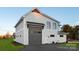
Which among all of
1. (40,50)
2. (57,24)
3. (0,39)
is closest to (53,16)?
(57,24)

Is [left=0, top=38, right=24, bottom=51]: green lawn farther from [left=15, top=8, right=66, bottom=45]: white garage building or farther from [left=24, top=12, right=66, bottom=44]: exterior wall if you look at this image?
[left=24, top=12, right=66, bottom=44]: exterior wall

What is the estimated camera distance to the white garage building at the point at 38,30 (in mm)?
7176

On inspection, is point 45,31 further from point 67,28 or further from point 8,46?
point 8,46

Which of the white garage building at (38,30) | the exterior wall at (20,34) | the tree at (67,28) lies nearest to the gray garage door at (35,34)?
the white garage building at (38,30)

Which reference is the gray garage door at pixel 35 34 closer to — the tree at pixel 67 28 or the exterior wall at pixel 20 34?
the exterior wall at pixel 20 34

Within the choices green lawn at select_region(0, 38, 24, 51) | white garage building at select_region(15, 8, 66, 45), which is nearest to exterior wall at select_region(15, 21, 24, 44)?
white garage building at select_region(15, 8, 66, 45)

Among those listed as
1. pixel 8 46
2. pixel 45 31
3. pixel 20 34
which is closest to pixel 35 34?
pixel 45 31

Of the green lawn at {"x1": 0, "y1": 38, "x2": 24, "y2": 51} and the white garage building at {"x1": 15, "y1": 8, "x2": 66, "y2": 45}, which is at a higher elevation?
the white garage building at {"x1": 15, "y1": 8, "x2": 66, "y2": 45}

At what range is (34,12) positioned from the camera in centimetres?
714

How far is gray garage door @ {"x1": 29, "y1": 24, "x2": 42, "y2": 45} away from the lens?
7219 mm

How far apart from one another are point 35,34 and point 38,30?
0.37ft

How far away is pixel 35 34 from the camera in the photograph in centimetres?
725
